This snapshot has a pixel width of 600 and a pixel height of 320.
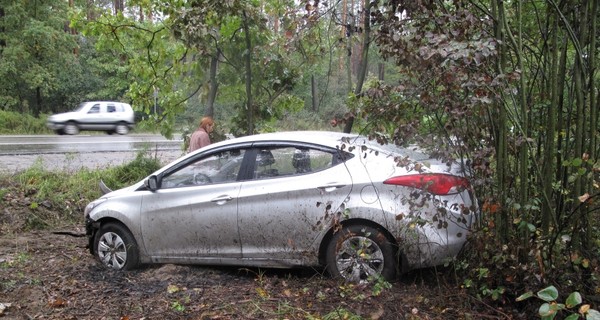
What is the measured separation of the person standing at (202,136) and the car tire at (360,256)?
4.29m

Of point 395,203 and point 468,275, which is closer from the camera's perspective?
point 468,275

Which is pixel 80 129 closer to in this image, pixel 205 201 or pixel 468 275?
pixel 205 201

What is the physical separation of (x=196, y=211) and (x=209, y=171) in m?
0.45

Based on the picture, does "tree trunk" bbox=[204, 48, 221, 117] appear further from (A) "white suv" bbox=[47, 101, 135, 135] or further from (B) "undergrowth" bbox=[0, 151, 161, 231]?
(A) "white suv" bbox=[47, 101, 135, 135]

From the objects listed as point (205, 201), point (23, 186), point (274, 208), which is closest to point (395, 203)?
point (274, 208)

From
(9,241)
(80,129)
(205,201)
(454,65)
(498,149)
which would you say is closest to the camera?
(454,65)

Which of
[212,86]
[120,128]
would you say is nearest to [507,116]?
[212,86]

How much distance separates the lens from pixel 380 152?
5.16 meters

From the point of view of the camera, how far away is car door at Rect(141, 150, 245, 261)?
5.66m

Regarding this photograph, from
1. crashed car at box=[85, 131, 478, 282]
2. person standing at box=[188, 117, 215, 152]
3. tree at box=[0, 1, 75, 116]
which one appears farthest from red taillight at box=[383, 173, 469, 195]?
tree at box=[0, 1, 75, 116]

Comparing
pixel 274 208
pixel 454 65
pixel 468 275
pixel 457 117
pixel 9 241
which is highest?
pixel 454 65

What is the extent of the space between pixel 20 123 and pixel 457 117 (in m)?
29.5

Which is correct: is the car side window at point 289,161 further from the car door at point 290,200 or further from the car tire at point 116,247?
the car tire at point 116,247

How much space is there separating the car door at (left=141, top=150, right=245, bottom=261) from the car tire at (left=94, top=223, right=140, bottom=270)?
21cm
